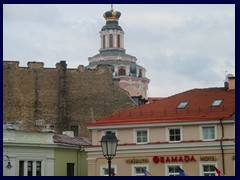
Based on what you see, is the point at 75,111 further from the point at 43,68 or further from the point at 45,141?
the point at 45,141

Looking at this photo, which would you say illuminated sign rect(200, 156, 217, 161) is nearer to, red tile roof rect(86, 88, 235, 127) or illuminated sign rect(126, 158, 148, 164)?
red tile roof rect(86, 88, 235, 127)

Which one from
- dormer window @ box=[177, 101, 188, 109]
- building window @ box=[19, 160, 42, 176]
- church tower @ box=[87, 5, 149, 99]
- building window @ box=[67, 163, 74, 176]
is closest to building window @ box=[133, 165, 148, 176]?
dormer window @ box=[177, 101, 188, 109]

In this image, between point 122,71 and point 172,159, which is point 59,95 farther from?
point 122,71

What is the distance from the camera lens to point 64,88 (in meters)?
65.0

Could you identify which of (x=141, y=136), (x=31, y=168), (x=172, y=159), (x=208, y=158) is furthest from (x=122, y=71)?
(x=208, y=158)

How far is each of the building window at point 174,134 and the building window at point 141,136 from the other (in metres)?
1.30

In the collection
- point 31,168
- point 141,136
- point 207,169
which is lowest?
point 207,169

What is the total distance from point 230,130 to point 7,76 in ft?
112

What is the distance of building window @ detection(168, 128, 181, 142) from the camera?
3459 cm

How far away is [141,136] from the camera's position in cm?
3538

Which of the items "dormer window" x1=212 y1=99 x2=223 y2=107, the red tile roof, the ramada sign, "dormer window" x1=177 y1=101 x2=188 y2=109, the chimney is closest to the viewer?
the ramada sign

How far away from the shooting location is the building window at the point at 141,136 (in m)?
35.2

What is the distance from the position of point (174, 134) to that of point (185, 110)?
6.84 ft

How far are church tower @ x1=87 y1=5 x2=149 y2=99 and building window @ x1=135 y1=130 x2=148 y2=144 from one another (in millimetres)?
70199
